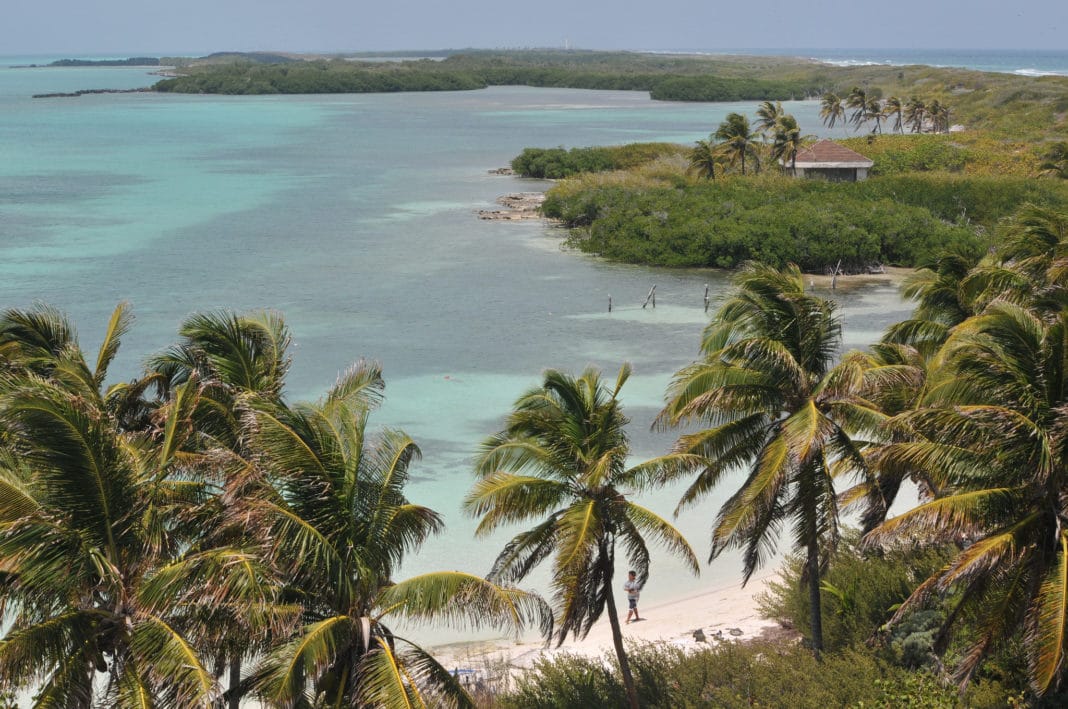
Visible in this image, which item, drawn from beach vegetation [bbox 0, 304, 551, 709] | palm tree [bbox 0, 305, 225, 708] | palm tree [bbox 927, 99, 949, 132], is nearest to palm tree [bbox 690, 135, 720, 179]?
palm tree [bbox 927, 99, 949, 132]

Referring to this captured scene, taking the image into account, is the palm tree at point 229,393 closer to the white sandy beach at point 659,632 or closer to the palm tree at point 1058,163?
the white sandy beach at point 659,632

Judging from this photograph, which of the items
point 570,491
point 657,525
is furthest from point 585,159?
point 657,525

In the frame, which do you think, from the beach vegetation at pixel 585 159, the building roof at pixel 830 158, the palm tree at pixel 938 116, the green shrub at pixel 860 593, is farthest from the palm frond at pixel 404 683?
the palm tree at pixel 938 116

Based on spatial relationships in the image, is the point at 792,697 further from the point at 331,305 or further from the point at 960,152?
the point at 960,152

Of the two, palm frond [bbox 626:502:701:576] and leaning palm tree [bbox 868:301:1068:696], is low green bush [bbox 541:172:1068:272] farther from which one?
palm frond [bbox 626:502:701:576]

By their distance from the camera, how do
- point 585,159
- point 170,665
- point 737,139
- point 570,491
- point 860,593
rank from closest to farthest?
point 170,665, point 570,491, point 860,593, point 737,139, point 585,159

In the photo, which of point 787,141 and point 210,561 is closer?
point 210,561

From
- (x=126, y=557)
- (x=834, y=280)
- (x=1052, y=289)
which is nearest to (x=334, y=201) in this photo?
(x=834, y=280)

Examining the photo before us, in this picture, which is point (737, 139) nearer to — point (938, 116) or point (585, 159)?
point (585, 159)
